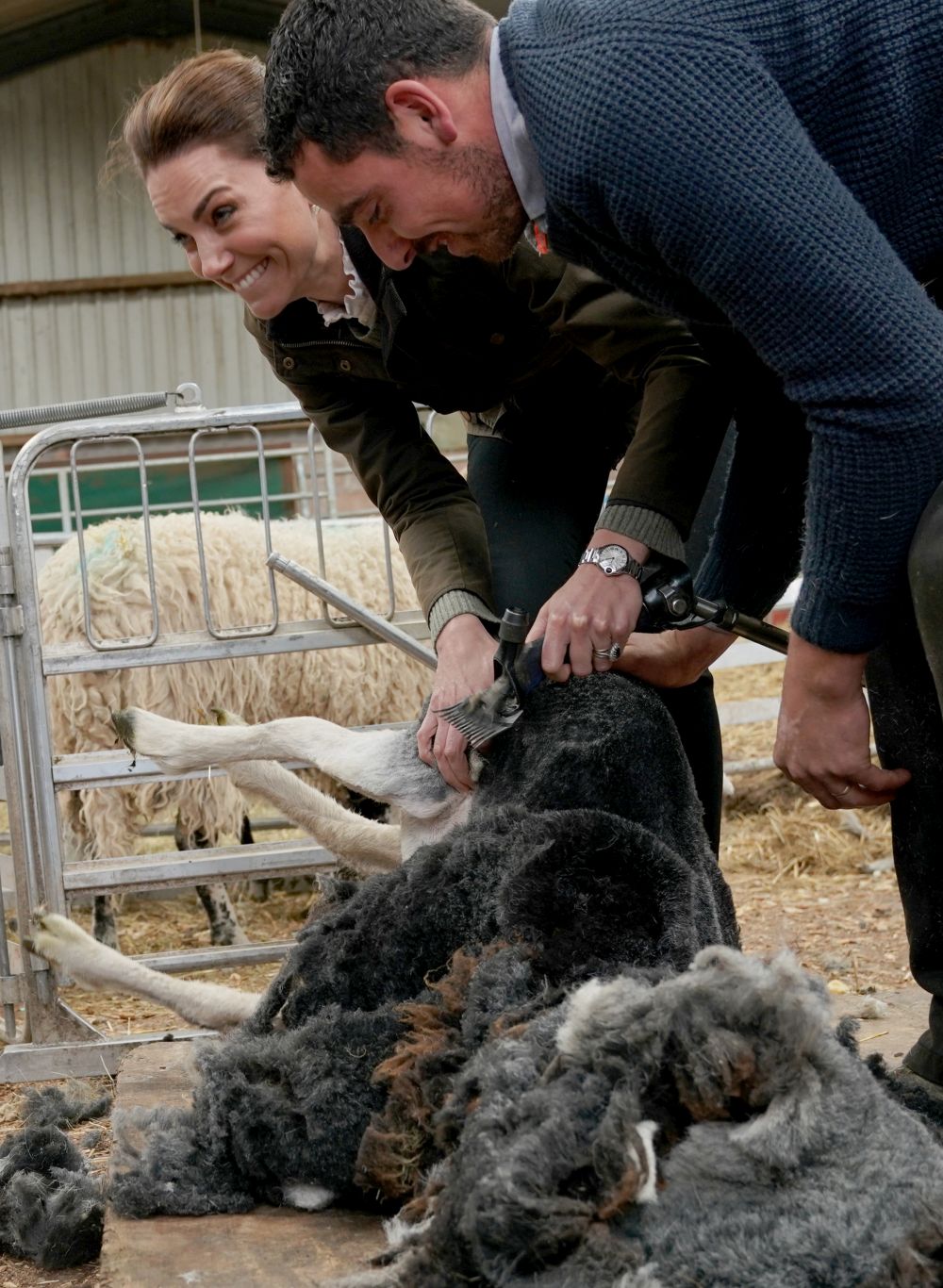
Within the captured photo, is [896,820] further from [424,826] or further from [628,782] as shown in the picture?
[424,826]

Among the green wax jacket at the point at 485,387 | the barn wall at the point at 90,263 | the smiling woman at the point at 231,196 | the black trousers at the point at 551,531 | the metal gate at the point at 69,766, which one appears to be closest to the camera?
the green wax jacket at the point at 485,387

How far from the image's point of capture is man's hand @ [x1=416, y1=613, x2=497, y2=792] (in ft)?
7.72

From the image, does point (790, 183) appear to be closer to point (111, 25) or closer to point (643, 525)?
point (643, 525)

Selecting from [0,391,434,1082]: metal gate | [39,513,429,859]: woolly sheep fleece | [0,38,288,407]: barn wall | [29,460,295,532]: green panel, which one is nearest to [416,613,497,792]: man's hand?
[0,391,434,1082]: metal gate

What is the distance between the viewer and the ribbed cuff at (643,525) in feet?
7.07

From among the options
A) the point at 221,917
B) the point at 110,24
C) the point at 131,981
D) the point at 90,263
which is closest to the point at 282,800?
the point at 131,981

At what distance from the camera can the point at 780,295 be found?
1.46 meters

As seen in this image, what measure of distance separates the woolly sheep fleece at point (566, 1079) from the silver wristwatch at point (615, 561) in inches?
8.7

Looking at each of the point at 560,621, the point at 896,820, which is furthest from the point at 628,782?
the point at 896,820

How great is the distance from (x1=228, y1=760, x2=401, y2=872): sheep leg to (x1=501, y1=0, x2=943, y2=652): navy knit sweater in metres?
1.42

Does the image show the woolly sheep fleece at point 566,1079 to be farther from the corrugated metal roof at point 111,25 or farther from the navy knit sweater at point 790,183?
the corrugated metal roof at point 111,25

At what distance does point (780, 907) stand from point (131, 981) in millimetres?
2835

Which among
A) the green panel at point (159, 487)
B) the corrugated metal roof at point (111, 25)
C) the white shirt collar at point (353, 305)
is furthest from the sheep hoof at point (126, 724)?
the corrugated metal roof at point (111, 25)

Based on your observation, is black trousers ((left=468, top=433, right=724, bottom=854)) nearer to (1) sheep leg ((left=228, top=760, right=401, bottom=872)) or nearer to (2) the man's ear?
(1) sheep leg ((left=228, top=760, right=401, bottom=872))
